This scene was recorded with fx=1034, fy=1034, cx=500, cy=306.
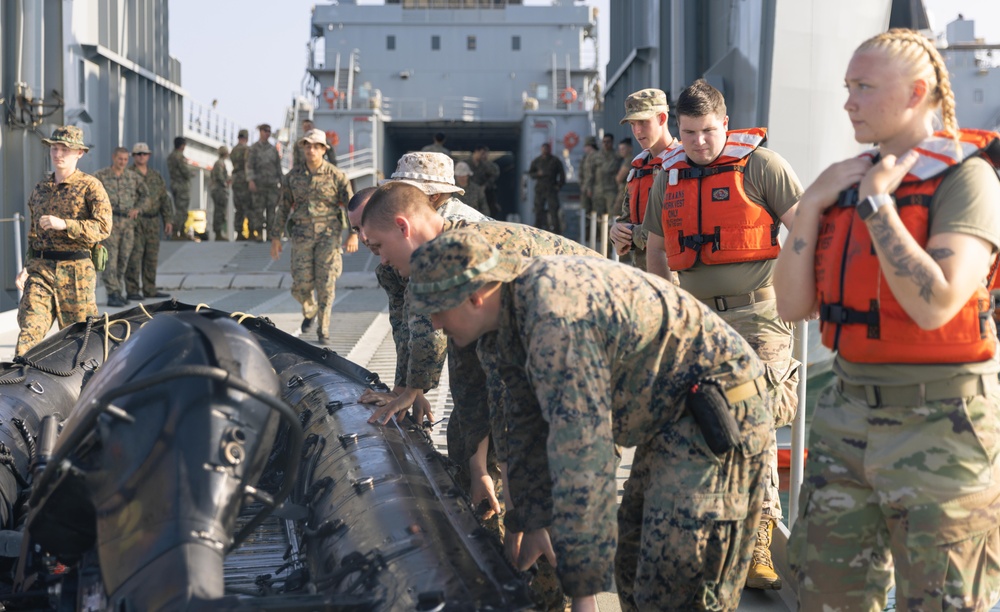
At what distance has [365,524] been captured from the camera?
3.17 meters

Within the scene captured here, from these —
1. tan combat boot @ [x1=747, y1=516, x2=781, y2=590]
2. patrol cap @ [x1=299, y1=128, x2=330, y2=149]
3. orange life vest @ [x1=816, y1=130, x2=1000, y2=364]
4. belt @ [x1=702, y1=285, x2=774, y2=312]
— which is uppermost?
patrol cap @ [x1=299, y1=128, x2=330, y2=149]

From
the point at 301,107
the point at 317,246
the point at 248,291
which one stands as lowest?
the point at 248,291

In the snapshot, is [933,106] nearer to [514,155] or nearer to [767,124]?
[767,124]

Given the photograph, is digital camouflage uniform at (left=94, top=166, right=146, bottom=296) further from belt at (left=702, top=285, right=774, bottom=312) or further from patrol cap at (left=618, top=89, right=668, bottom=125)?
belt at (left=702, top=285, right=774, bottom=312)

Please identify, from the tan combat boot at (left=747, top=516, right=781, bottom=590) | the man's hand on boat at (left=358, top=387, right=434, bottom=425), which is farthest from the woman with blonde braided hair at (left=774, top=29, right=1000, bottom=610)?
the man's hand on boat at (left=358, top=387, right=434, bottom=425)

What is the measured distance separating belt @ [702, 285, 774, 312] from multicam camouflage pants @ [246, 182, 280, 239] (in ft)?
50.3

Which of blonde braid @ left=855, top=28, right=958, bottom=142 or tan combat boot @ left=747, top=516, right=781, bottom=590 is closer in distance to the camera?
blonde braid @ left=855, top=28, right=958, bottom=142

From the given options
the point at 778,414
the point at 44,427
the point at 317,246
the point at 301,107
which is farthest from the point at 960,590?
the point at 301,107

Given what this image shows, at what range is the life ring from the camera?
105ft

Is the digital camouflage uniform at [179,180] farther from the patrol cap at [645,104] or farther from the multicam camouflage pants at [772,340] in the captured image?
the multicam camouflage pants at [772,340]

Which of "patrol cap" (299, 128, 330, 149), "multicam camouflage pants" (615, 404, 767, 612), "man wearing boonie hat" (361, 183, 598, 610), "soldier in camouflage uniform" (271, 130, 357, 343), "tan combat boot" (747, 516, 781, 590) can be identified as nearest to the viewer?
"multicam camouflage pants" (615, 404, 767, 612)

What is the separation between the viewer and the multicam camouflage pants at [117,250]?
12.5 metres

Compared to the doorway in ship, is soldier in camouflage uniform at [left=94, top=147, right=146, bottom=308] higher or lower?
lower

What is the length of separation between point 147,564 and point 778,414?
2320mm
